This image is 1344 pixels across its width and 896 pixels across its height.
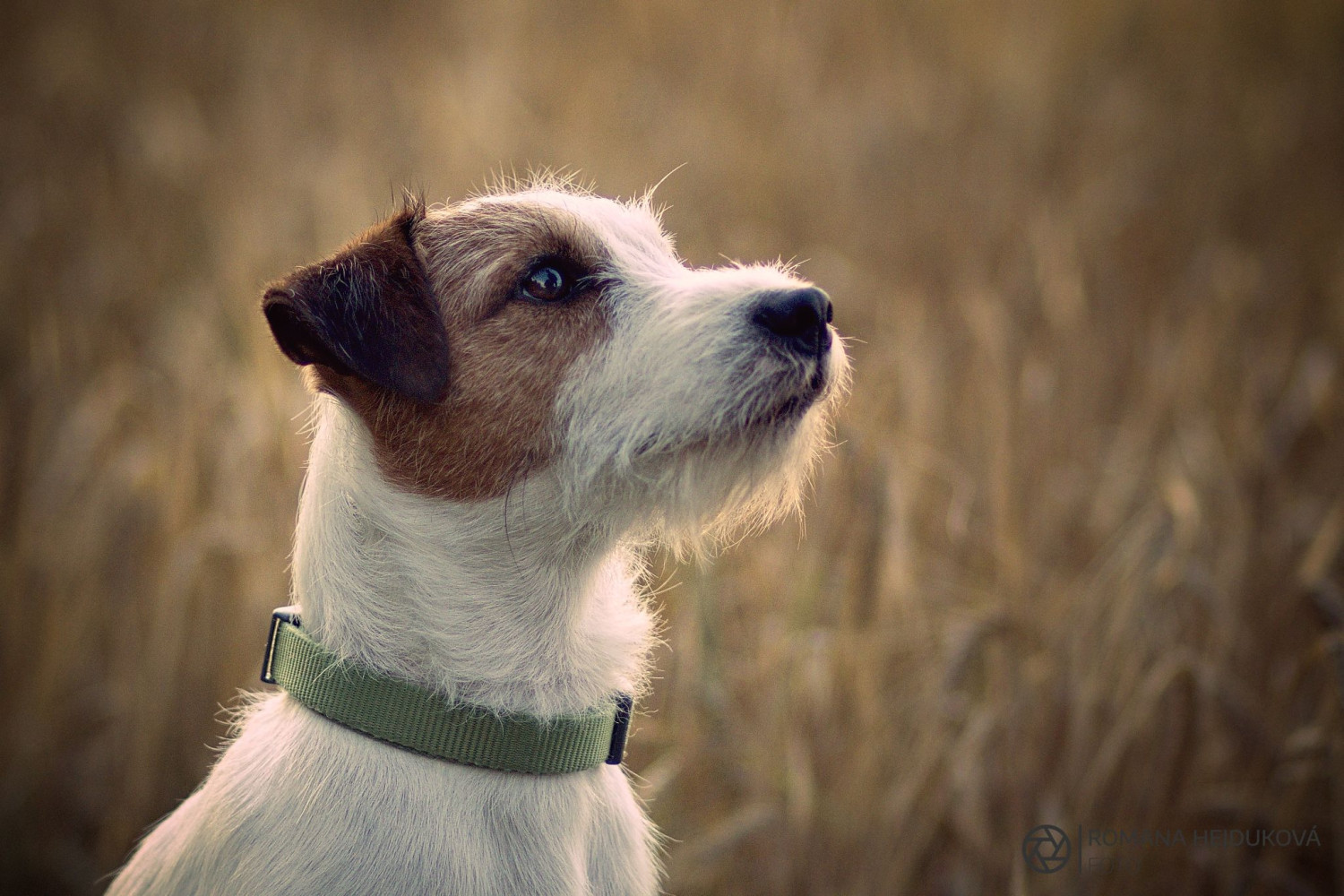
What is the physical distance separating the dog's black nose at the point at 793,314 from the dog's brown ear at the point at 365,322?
726 mm

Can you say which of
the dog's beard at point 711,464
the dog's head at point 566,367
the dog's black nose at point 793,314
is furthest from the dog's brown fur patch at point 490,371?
the dog's black nose at point 793,314

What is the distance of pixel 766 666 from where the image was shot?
340cm

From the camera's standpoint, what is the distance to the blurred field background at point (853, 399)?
3.24 m

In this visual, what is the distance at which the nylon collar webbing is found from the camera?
1.82 meters

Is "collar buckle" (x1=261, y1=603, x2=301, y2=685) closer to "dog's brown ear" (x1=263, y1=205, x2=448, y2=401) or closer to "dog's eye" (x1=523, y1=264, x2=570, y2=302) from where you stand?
"dog's brown ear" (x1=263, y1=205, x2=448, y2=401)

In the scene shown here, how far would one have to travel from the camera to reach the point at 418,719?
72.1 inches

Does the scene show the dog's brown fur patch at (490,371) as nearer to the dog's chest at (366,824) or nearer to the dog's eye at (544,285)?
the dog's eye at (544,285)

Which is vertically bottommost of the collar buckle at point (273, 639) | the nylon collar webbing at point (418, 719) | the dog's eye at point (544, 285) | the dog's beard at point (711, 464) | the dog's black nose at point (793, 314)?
the nylon collar webbing at point (418, 719)

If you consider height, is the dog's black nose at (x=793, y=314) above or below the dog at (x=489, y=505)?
above

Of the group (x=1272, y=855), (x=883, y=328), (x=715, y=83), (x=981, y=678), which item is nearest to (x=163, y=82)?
(x=715, y=83)

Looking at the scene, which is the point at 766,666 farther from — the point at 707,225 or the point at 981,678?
the point at 707,225

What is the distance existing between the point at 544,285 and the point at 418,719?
101 centimetres

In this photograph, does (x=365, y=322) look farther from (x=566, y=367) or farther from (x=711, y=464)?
(x=711, y=464)

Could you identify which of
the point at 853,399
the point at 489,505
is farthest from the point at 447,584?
the point at 853,399
